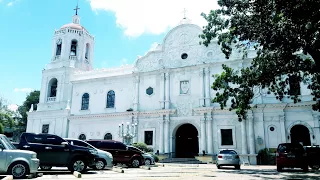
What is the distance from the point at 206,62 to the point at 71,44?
54.6ft

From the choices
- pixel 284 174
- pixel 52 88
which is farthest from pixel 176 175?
pixel 52 88

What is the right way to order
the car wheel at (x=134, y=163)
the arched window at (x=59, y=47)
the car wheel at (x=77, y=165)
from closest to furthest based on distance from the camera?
the car wheel at (x=77, y=165)
the car wheel at (x=134, y=163)
the arched window at (x=59, y=47)

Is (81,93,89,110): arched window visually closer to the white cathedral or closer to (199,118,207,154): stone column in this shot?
the white cathedral

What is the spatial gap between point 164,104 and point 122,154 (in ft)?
35.8

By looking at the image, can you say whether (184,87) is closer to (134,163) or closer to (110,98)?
(110,98)

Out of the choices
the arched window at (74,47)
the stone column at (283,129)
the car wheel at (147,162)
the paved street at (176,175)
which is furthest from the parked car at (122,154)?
the arched window at (74,47)

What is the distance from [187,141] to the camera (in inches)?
1067

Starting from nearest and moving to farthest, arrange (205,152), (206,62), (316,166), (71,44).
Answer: (316,166), (205,152), (206,62), (71,44)

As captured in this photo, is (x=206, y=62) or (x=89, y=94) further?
(x=89, y=94)

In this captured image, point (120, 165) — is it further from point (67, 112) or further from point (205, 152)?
point (67, 112)

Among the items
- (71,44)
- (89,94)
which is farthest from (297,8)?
(71,44)

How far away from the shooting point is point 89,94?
102 ft

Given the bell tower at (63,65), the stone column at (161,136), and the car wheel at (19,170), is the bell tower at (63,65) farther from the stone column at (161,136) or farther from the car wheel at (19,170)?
the car wheel at (19,170)

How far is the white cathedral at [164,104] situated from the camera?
76.0 feet
